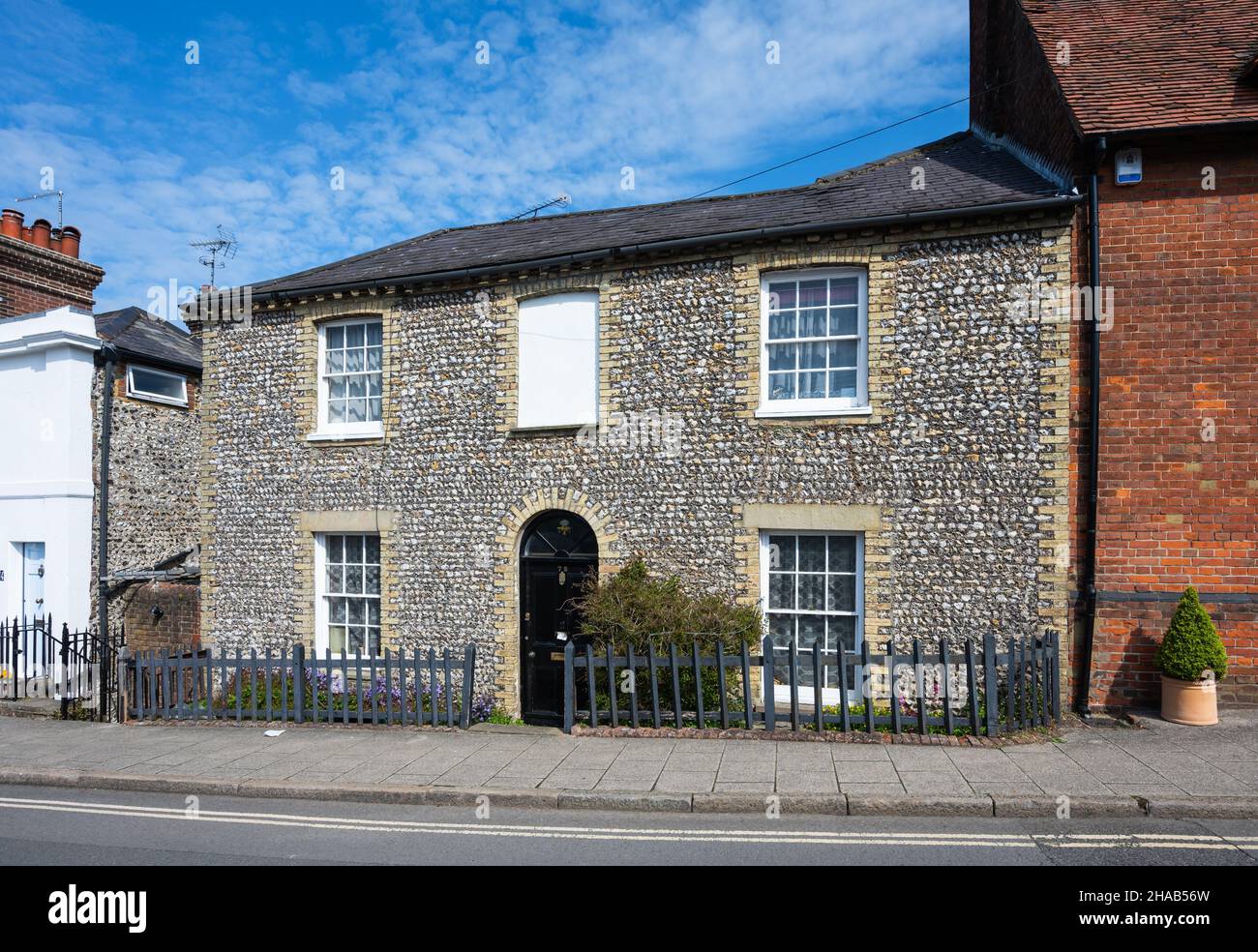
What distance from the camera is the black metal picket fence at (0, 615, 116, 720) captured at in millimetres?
11492

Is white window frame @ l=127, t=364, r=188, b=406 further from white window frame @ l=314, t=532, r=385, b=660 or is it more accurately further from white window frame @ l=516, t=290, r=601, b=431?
white window frame @ l=516, t=290, r=601, b=431

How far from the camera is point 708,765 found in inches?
310

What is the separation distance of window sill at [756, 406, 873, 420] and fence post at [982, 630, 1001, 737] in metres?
3.34

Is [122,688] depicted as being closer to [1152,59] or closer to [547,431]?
[547,431]

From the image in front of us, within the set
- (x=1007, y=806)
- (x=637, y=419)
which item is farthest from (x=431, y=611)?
(x=1007, y=806)

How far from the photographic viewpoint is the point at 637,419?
11.5 m

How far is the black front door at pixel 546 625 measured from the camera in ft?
38.9

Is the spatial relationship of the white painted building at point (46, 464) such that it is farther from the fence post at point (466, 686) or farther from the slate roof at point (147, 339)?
the fence post at point (466, 686)

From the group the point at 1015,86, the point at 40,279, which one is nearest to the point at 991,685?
the point at 1015,86

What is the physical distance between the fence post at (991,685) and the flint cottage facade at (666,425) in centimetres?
160

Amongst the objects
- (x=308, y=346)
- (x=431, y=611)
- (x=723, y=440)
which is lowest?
(x=431, y=611)

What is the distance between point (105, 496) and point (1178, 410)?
17169mm
